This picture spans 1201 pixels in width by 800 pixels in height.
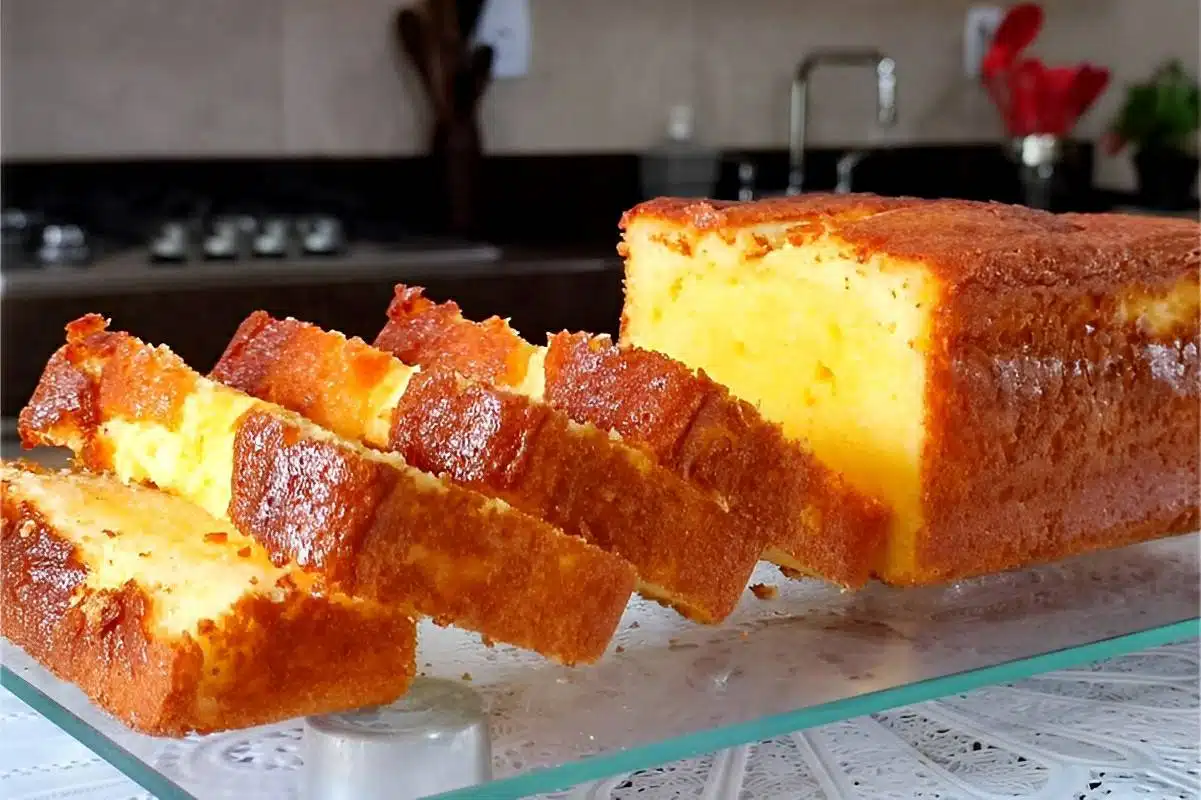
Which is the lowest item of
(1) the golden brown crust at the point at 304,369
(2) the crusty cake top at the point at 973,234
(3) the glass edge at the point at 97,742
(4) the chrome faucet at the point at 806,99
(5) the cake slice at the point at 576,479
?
(3) the glass edge at the point at 97,742

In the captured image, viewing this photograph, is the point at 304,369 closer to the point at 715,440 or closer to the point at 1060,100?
the point at 715,440

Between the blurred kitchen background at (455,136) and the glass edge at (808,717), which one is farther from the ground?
the blurred kitchen background at (455,136)

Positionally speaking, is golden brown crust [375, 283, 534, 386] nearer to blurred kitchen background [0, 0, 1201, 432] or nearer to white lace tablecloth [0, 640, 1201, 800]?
white lace tablecloth [0, 640, 1201, 800]

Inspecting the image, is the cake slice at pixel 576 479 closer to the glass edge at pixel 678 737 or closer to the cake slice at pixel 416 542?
the cake slice at pixel 416 542

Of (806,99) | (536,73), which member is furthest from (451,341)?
(806,99)

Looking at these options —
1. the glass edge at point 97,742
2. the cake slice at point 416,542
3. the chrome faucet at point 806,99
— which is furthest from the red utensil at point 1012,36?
the glass edge at point 97,742

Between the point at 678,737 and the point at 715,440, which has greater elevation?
the point at 715,440
